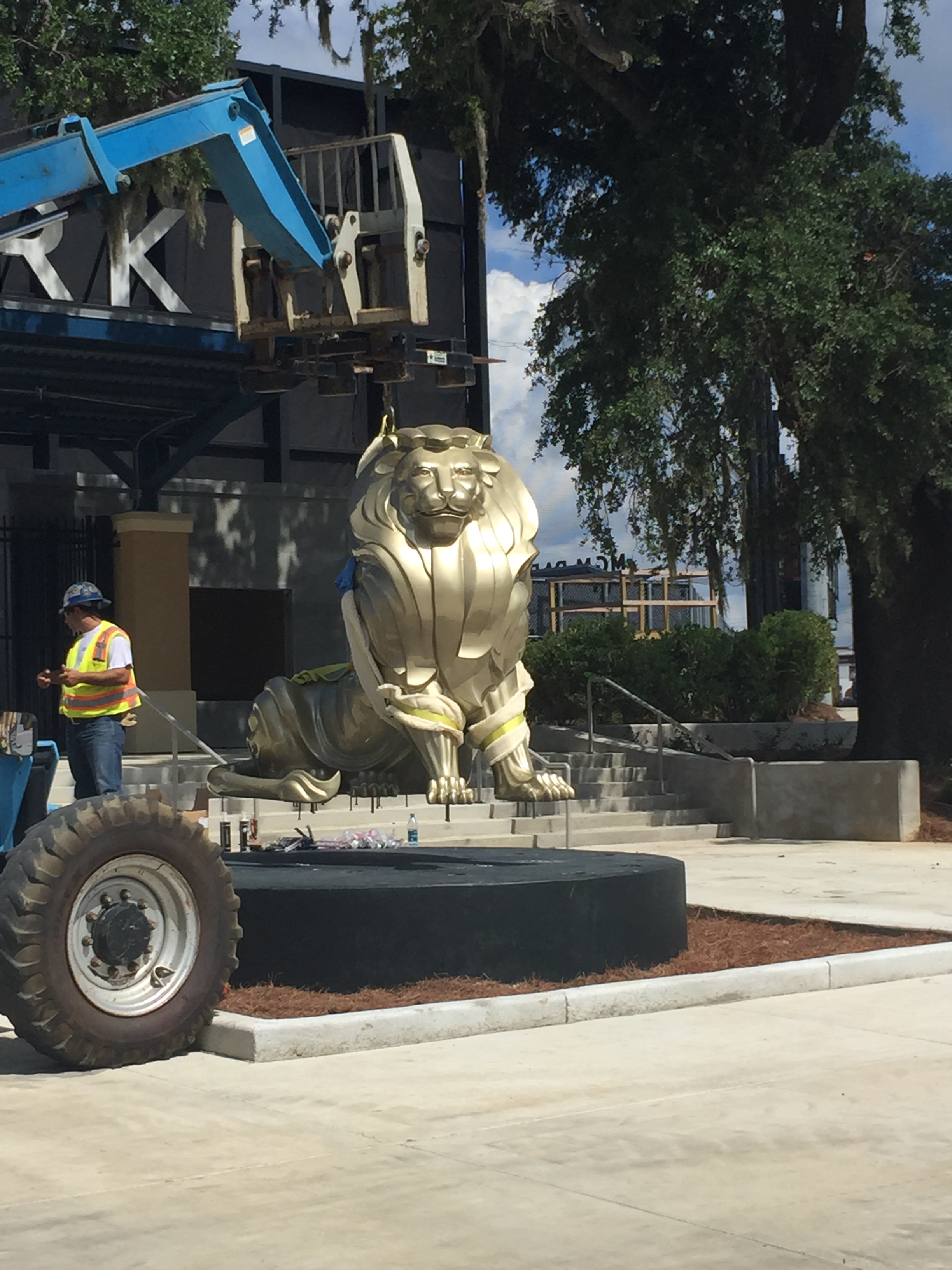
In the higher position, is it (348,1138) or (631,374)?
(631,374)

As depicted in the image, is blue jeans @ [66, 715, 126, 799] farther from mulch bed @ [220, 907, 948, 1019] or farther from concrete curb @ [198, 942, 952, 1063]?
concrete curb @ [198, 942, 952, 1063]

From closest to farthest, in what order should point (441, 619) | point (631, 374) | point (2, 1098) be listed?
point (2, 1098)
point (441, 619)
point (631, 374)

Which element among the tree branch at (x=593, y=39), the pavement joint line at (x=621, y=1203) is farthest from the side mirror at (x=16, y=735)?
the tree branch at (x=593, y=39)

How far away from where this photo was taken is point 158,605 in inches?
848

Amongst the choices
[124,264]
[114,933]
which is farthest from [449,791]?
[124,264]

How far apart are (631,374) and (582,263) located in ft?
5.25

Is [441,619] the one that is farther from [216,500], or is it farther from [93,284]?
[93,284]

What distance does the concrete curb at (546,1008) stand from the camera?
709 cm

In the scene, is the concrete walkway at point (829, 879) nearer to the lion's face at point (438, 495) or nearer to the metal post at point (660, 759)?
the metal post at point (660, 759)

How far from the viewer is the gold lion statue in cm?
905

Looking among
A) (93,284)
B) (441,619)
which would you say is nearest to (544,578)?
→ (93,284)

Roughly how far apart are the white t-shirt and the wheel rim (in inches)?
126

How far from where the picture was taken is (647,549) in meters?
18.5

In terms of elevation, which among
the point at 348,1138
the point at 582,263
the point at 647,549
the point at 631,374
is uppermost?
the point at 582,263
